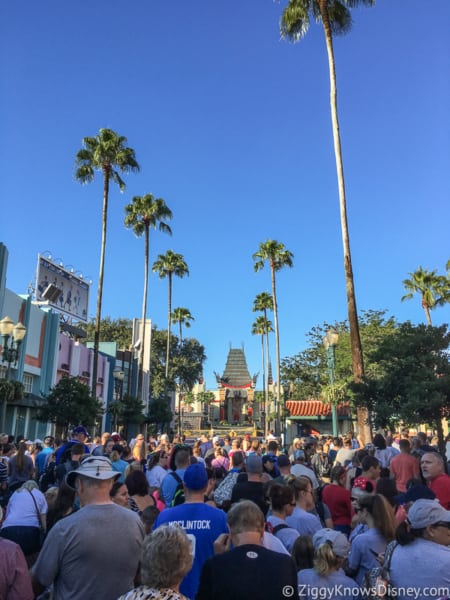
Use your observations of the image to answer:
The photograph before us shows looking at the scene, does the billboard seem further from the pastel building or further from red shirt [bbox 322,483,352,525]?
red shirt [bbox 322,483,352,525]

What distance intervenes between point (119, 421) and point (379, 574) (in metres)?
34.5

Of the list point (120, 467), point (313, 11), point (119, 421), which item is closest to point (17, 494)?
point (120, 467)

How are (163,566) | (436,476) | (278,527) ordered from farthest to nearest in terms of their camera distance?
(436,476), (278,527), (163,566)

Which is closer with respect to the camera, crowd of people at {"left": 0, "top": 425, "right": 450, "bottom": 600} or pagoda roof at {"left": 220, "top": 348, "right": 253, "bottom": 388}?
crowd of people at {"left": 0, "top": 425, "right": 450, "bottom": 600}

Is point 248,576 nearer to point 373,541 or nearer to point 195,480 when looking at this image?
point 195,480

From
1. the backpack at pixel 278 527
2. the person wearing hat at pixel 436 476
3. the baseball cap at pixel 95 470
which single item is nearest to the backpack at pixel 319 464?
the person wearing hat at pixel 436 476

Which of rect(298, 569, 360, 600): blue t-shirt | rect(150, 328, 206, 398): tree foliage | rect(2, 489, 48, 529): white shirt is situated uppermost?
rect(150, 328, 206, 398): tree foliage

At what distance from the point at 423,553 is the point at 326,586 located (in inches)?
31.4

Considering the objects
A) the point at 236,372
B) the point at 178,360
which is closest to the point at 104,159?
the point at 178,360

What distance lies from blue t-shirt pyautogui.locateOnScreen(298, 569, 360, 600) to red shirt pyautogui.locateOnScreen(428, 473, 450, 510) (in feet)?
9.39

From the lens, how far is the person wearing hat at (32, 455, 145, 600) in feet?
10.2

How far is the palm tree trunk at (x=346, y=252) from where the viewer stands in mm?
15070

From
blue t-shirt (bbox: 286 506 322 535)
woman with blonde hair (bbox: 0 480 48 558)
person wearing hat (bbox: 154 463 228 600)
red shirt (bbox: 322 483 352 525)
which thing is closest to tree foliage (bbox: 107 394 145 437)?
woman with blonde hair (bbox: 0 480 48 558)

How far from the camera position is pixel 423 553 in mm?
3326
